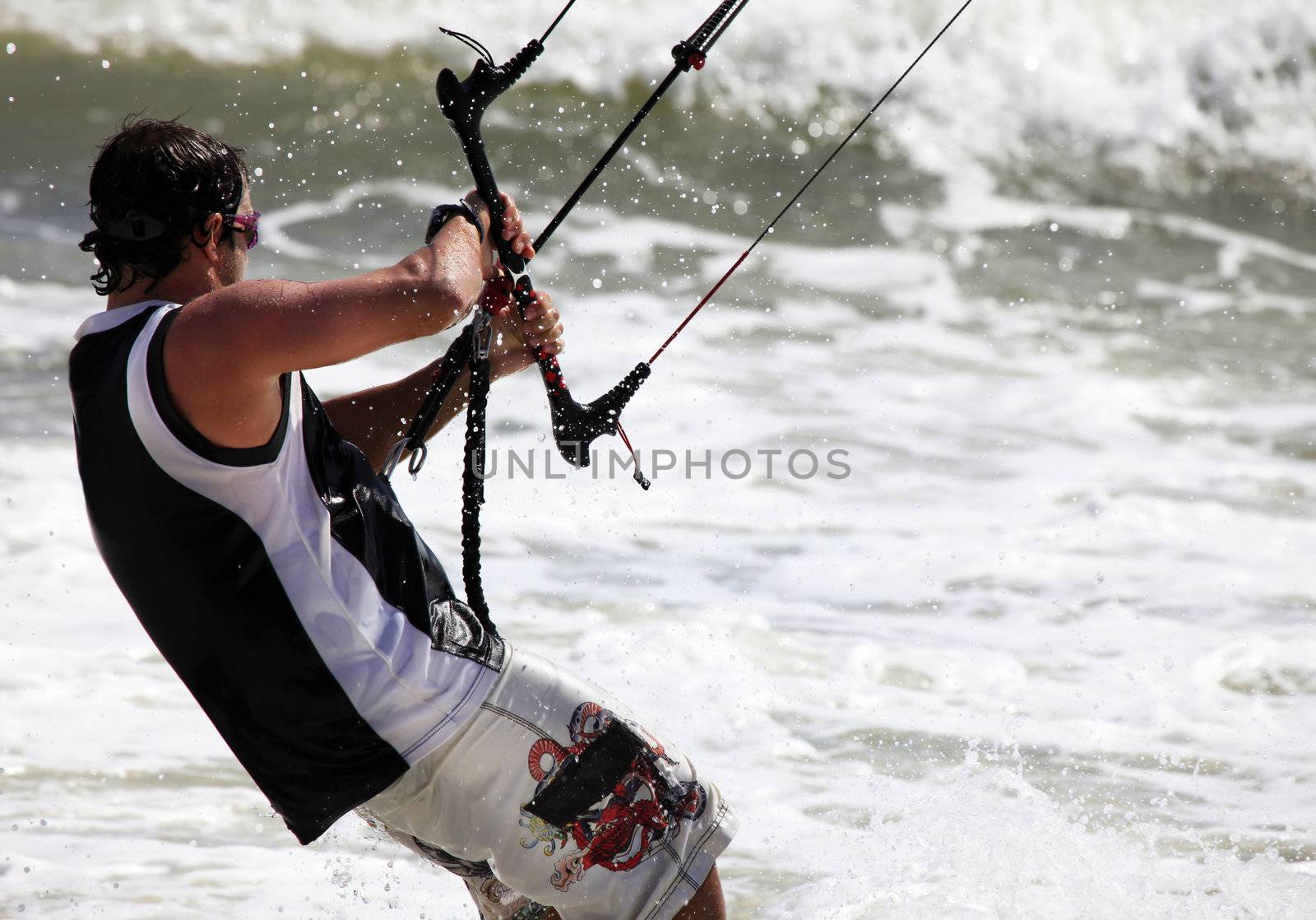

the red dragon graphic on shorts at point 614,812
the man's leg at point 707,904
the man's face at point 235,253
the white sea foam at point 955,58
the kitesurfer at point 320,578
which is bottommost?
the man's leg at point 707,904

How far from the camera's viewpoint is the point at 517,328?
2363mm

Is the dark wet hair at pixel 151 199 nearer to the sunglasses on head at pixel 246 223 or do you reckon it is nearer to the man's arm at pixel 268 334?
the sunglasses on head at pixel 246 223

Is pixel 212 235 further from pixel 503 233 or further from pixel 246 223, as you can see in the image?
pixel 503 233

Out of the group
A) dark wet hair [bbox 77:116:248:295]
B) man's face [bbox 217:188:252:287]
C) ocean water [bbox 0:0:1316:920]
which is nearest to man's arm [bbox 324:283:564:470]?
man's face [bbox 217:188:252:287]

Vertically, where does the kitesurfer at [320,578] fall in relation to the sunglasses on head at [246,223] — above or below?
below

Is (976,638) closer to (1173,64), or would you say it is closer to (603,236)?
(603,236)

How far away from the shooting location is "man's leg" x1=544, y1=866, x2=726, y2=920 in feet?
7.21

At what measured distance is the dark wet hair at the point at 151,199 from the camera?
6.36ft

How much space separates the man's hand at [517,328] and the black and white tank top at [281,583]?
0.34m

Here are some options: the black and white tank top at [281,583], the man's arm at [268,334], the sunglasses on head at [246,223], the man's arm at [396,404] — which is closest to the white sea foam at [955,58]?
the man's arm at [396,404]

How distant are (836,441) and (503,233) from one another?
3975 mm

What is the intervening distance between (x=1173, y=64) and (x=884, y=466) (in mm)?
6501

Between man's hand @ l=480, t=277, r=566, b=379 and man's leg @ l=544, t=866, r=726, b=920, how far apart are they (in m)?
0.90

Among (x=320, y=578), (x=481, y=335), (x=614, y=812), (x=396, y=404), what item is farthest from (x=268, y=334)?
(x=614, y=812)
